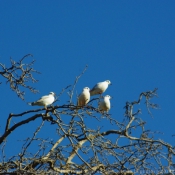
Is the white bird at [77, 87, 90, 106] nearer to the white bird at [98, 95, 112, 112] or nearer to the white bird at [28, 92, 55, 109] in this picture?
the white bird at [28, 92, 55, 109]

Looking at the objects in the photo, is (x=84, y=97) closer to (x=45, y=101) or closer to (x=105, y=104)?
(x=45, y=101)

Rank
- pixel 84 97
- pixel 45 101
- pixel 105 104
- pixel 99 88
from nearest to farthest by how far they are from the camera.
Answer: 1. pixel 45 101
2. pixel 84 97
3. pixel 105 104
4. pixel 99 88

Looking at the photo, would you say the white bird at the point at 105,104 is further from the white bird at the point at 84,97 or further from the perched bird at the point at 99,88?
the white bird at the point at 84,97

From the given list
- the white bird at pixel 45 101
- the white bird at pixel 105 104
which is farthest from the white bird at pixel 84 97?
the white bird at pixel 105 104

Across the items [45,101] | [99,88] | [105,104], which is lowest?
[45,101]

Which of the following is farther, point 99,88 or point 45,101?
point 99,88

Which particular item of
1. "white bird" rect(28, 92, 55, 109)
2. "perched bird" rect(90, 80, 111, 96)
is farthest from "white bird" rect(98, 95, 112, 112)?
"white bird" rect(28, 92, 55, 109)

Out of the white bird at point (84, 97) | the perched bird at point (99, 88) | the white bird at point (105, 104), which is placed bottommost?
the white bird at point (84, 97)

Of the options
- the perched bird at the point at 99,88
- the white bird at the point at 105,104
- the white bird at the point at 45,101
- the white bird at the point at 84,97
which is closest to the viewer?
the white bird at the point at 45,101

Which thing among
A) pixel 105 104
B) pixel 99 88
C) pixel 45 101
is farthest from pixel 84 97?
pixel 99 88

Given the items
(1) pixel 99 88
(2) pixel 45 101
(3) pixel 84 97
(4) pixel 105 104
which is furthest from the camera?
(1) pixel 99 88

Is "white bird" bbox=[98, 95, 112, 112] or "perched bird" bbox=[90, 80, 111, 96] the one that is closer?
"white bird" bbox=[98, 95, 112, 112]

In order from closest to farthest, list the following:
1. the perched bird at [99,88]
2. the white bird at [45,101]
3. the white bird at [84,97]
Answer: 1. the white bird at [45,101]
2. the white bird at [84,97]
3. the perched bird at [99,88]

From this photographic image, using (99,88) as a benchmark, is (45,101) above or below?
below
